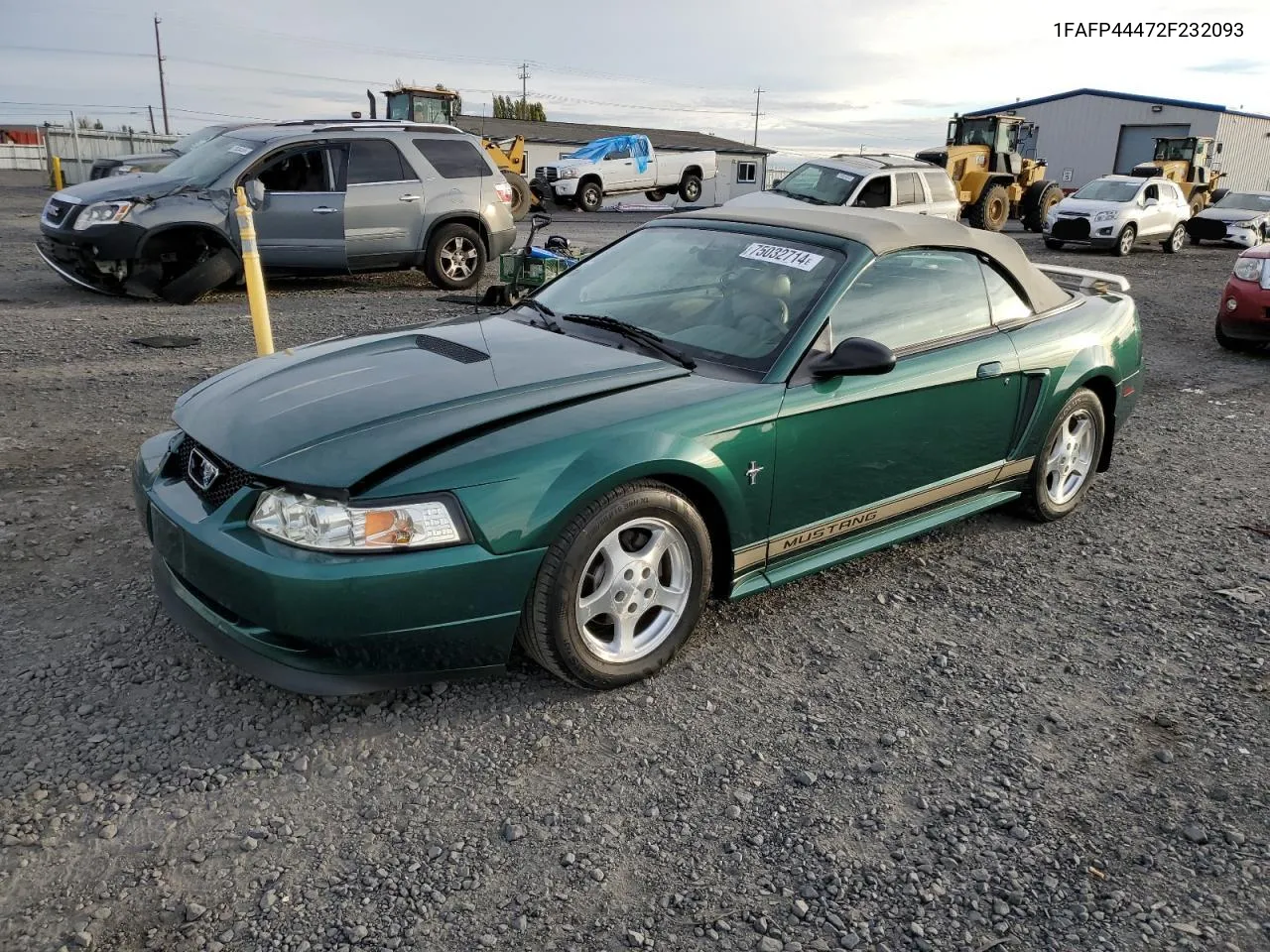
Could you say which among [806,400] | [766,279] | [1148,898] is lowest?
[1148,898]

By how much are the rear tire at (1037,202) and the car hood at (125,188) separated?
20150 millimetres

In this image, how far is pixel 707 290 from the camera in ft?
12.5

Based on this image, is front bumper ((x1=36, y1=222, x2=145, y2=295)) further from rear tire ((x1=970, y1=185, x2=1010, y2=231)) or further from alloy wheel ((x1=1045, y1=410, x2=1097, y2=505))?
rear tire ((x1=970, y1=185, x2=1010, y2=231))

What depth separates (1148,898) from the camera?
233 cm

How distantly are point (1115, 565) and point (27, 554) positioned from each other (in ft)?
15.2

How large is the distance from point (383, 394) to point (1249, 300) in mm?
8681

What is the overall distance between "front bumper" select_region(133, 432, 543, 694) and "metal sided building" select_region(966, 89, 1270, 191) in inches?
1796

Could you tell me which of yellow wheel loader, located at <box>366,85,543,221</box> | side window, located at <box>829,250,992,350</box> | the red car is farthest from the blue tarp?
side window, located at <box>829,250,992,350</box>

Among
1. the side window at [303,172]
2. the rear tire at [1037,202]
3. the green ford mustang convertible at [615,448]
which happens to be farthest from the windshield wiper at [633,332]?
the rear tire at [1037,202]

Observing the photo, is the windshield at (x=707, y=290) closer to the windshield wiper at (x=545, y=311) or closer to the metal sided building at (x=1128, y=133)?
the windshield wiper at (x=545, y=311)

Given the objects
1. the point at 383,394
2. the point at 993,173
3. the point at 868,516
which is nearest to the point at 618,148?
the point at 993,173

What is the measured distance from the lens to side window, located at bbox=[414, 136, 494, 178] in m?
10.6

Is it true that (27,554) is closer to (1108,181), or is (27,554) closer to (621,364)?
(621,364)

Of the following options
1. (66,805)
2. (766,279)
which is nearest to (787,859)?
(66,805)
